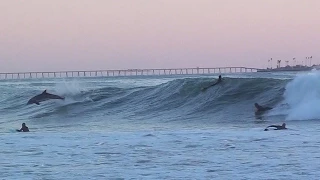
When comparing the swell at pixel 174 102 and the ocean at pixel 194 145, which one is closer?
the ocean at pixel 194 145

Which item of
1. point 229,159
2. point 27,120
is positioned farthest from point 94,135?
point 27,120

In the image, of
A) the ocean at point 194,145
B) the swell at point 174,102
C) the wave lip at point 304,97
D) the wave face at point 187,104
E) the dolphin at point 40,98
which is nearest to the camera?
the ocean at point 194,145

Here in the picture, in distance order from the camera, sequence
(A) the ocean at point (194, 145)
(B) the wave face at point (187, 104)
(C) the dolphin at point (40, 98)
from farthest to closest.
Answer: (C) the dolphin at point (40, 98) < (B) the wave face at point (187, 104) < (A) the ocean at point (194, 145)

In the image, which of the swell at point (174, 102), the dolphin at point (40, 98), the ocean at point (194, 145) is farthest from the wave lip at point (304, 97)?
the dolphin at point (40, 98)

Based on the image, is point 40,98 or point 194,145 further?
point 40,98

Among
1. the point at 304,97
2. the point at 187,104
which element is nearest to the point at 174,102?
the point at 187,104

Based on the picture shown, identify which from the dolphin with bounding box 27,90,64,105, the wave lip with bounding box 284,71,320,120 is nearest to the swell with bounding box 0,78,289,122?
the dolphin with bounding box 27,90,64,105

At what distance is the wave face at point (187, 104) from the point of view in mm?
23156

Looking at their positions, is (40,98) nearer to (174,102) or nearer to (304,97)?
(174,102)

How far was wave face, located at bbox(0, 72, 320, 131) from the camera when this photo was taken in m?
23.2

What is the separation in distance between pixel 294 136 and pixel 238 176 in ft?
17.1

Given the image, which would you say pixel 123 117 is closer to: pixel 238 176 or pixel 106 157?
pixel 106 157

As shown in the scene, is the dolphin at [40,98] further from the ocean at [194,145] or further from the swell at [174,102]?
the ocean at [194,145]

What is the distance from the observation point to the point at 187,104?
28.8m
